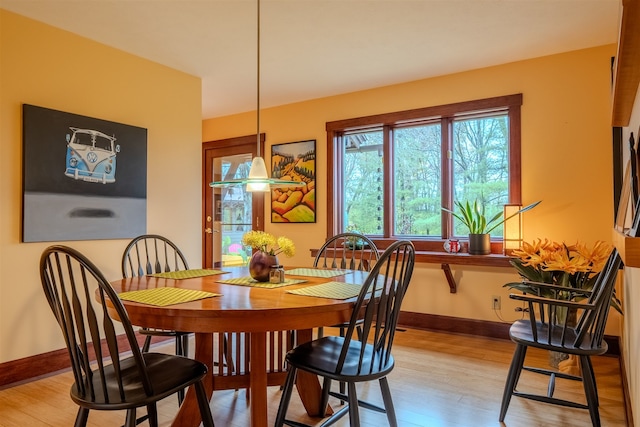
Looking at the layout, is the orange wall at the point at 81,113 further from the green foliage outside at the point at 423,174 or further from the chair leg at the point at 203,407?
the chair leg at the point at 203,407

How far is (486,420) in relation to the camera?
2.11 metres

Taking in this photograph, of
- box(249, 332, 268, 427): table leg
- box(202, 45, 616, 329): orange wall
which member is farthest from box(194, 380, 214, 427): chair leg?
box(202, 45, 616, 329): orange wall

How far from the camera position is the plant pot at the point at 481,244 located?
3.42 m

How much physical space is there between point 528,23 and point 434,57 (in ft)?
2.42

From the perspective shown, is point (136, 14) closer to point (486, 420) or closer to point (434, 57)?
point (434, 57)

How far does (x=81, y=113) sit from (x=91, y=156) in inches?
12.1

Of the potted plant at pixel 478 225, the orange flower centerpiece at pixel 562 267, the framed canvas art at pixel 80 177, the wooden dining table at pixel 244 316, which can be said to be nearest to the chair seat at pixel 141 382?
the wooden dining table at pixel 244 316

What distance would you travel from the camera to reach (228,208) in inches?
208

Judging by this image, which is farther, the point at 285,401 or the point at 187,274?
the point at 187,274

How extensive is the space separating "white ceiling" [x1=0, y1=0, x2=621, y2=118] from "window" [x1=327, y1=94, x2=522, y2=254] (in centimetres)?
46

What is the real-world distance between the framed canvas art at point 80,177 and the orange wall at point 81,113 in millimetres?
65

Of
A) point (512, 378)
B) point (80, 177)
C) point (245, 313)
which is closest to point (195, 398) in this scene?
point (245, 313)

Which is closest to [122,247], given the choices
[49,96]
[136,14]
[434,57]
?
[49,96]

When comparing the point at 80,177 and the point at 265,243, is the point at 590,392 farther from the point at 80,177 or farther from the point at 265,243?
the point at 80,177
